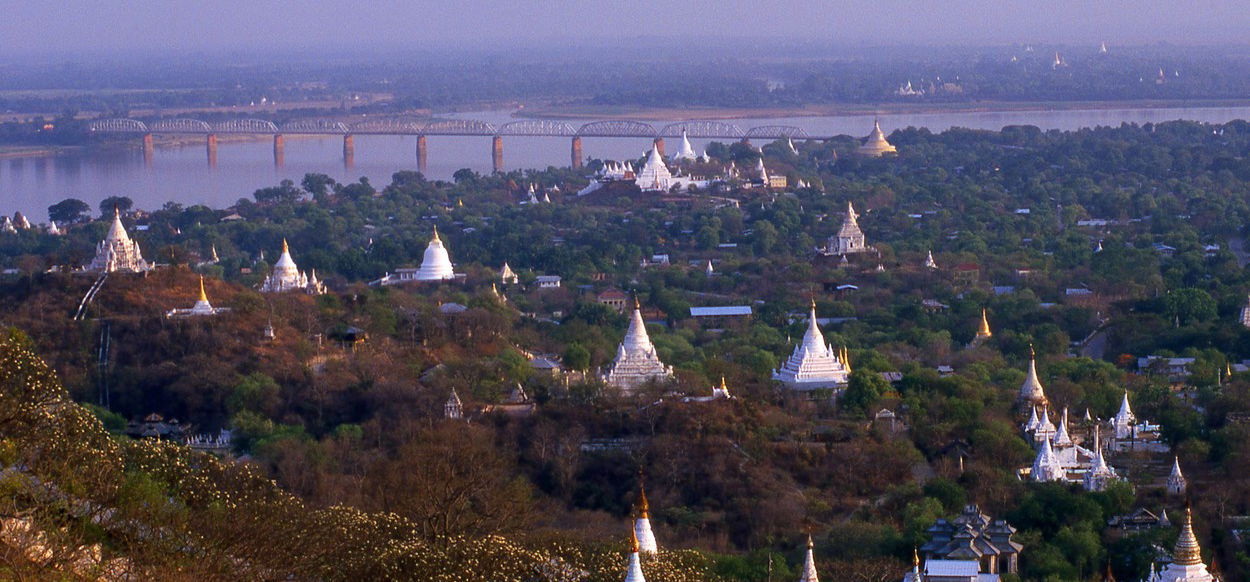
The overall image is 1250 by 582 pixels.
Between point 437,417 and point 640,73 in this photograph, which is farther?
point 640,73

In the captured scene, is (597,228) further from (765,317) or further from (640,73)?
(640,73)

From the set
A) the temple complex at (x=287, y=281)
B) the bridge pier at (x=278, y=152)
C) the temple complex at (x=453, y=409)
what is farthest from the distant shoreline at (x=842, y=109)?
the temple complex at (x=453, y=409)

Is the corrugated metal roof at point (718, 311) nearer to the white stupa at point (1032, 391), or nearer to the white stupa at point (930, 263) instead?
the white stupa at point (930, 263)

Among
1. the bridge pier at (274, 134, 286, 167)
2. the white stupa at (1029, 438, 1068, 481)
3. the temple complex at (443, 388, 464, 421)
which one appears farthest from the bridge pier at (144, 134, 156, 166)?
the white stupa at (1029, 438, 1068, 481)

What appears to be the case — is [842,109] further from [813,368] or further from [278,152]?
[813,368]

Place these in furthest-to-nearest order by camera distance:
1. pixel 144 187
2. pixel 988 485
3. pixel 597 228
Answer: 1. pixel 144 187
2. pixel 597 228
3. pixel 988 485

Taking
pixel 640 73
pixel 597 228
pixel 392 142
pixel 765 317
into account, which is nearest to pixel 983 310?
pixel 765 317

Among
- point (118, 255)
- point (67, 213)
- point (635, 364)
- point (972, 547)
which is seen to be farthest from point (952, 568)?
point (67, 213)

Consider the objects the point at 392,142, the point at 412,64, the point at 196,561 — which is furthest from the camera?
the point at 412,64
